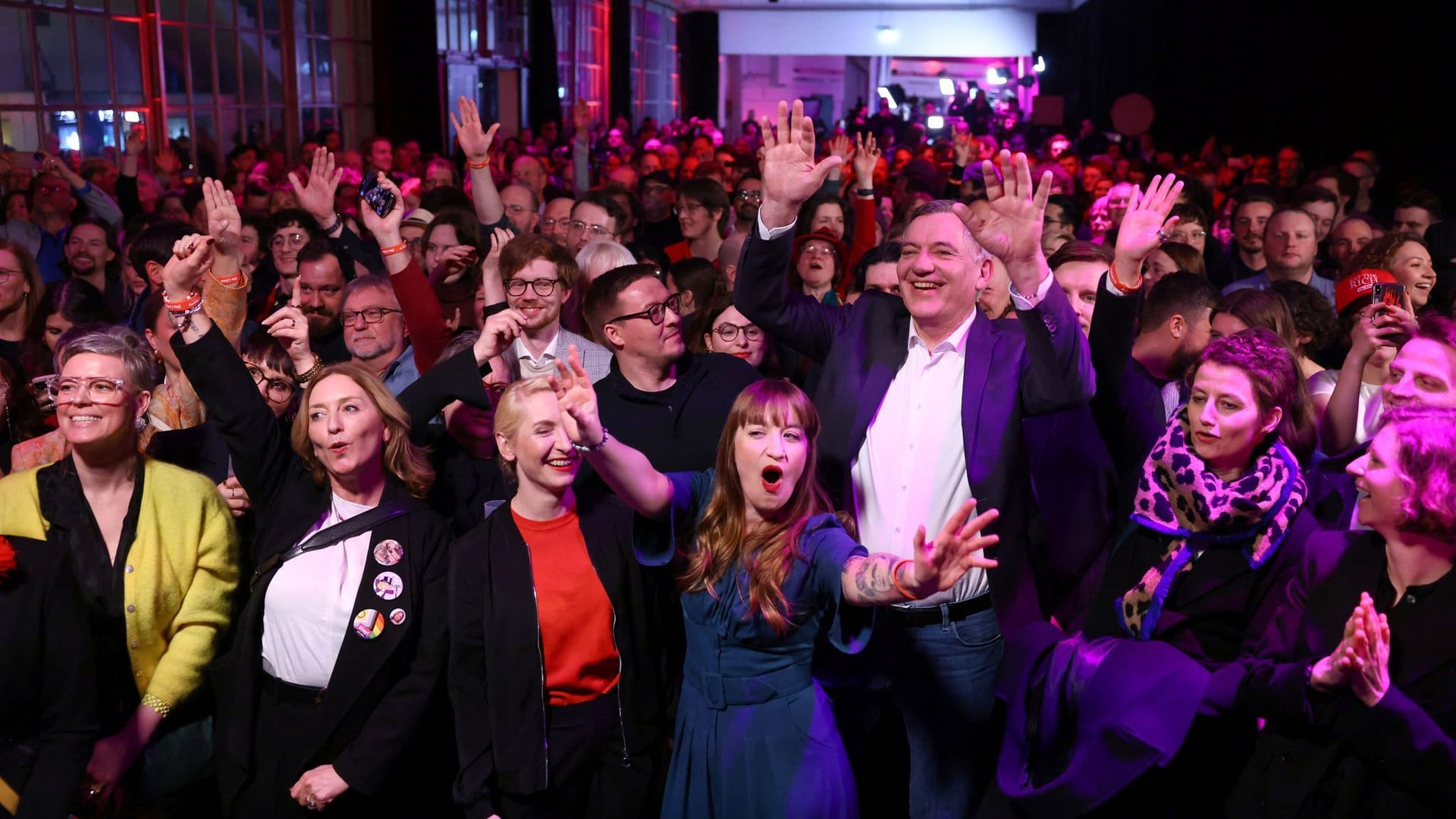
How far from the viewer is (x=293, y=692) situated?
278 cm

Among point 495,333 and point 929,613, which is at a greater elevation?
point 495,333

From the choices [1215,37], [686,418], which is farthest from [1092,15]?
[686,418]

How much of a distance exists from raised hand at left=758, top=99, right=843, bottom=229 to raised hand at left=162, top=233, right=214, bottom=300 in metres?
1.43

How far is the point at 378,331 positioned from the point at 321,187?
50.2 inches

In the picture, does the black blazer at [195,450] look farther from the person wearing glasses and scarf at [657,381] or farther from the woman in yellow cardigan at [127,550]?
the person wearing glasses and scarf at [657,381]

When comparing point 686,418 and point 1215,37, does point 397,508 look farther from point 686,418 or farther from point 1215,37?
point 1215,37

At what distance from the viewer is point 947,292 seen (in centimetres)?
276

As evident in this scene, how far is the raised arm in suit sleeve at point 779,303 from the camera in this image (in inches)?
111

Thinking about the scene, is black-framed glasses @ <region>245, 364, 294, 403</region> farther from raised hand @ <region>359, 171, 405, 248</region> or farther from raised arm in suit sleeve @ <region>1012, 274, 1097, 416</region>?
raised arm in suit sleeve @ <region>1012, 274, 1097, 416</region>

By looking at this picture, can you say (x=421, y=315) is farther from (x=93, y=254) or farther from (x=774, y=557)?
(x=93, y=254)

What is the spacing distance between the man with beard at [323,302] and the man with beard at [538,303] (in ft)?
2.80

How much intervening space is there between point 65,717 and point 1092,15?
22.2 metres

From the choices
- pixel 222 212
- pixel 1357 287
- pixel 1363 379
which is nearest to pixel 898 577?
pixel 1363 379

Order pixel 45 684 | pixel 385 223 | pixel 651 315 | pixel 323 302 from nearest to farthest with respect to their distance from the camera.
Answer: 1. pixel 45 684
2. pixel 651 315
3. pixel 385 223
4. pixel 323 302
